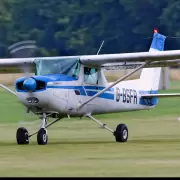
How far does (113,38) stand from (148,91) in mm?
38842

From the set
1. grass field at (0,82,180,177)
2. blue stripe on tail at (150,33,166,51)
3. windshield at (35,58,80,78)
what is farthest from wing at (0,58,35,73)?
blue stripe on tail at (150,33,166,51)

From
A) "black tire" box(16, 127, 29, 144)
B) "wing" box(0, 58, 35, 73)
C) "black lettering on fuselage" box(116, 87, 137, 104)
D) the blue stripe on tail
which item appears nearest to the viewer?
"black tire" box(16, 127, 29, 144)

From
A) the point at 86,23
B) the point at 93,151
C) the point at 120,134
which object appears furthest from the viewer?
the point at 86,23

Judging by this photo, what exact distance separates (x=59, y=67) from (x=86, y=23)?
157 ft

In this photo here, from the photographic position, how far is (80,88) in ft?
65.6

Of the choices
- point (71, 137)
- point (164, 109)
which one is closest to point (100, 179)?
point (71, 137)

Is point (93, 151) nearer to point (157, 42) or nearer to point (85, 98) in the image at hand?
point (85, 98)

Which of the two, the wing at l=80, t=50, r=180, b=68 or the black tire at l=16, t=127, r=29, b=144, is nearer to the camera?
the black tire at l=16, t=127, r=29, b=144

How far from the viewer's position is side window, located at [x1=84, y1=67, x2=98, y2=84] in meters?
20.3

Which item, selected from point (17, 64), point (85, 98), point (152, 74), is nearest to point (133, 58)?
point (85, 98)

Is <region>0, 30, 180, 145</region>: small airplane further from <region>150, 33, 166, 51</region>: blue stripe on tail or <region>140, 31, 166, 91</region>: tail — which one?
<region>150, 33, 166, 51</region>: blue stripe on tail

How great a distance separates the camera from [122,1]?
67.2 metres

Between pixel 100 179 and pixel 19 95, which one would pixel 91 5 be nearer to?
pixel 19 95

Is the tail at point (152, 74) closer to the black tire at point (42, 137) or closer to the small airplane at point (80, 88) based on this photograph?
the small airplane at point (80, 88)
